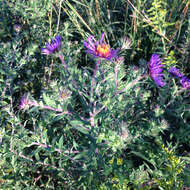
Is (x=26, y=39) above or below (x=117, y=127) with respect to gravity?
above

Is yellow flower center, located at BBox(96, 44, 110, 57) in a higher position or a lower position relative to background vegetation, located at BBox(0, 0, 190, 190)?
higher

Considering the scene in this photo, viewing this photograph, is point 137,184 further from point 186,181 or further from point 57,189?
point 57,189

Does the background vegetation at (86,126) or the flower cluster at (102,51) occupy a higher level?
the flower cluster at (102,51)

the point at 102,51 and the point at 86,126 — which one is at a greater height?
the point at 102,51

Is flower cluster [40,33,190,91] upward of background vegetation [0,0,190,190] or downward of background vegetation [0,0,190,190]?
upward

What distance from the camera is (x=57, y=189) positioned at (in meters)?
1.26

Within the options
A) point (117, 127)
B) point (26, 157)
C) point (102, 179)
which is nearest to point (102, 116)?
point (117, 127)

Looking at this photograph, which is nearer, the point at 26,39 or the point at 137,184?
the point at 137,184

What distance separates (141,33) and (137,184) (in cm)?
116

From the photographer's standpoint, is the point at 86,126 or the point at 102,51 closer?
the point at 102,51

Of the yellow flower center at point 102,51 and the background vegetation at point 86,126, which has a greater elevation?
the yellow flower center at point 102,51

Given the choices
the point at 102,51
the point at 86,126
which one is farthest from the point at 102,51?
the point at 86,126

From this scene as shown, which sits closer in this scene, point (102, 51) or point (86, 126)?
point (102, 51)

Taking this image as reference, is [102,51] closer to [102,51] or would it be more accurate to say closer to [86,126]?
[102,51]
